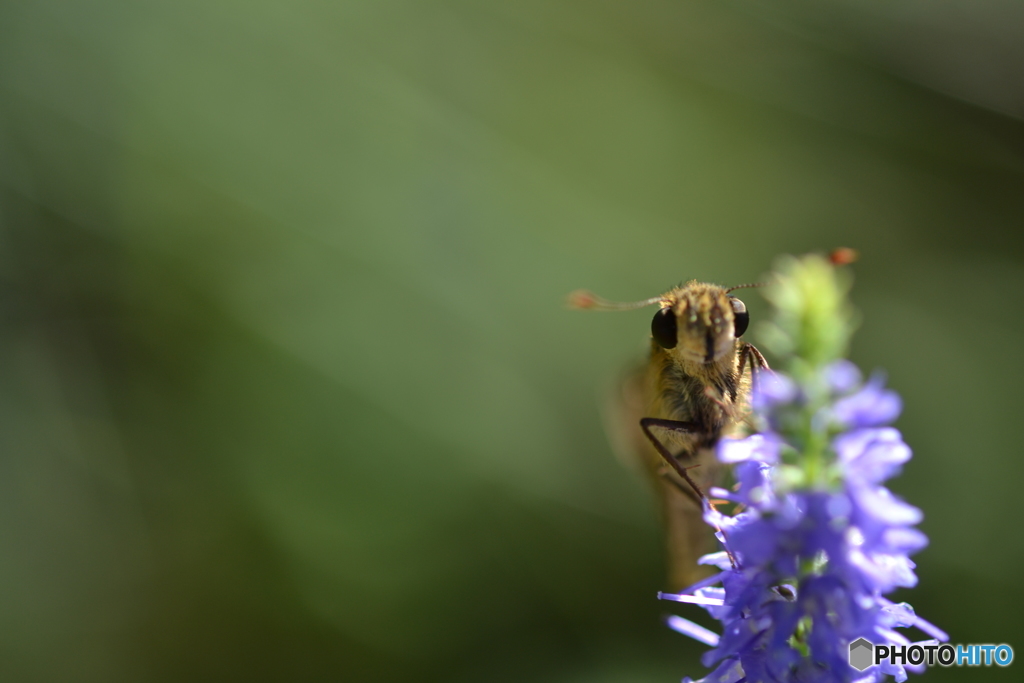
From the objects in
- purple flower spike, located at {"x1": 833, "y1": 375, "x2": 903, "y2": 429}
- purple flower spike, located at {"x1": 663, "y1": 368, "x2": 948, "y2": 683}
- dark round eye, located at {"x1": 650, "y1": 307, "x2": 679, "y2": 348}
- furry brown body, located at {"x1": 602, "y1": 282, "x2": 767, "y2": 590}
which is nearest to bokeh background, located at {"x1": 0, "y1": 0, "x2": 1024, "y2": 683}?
furry brown body, located at {"x1": 602, "y1": 282, "x2": 767, "y2": 590}

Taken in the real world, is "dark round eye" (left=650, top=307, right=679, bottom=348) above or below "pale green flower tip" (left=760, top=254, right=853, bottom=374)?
above

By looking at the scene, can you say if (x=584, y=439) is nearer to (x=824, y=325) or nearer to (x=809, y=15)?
(x=809, y=15)

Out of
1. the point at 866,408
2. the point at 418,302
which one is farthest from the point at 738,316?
the point at 418,302

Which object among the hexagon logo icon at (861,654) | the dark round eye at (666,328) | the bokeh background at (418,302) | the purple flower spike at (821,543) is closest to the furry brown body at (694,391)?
the dark round eye at (666,328)

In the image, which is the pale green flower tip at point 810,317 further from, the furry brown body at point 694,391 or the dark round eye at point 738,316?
the dark round eye at point 738,316

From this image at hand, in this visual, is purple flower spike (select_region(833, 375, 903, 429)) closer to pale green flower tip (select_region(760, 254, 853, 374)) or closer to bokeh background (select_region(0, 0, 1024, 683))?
pale green flower tip (select_region(760, 254, 853, 374))

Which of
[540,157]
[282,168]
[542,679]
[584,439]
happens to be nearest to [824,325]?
[542,679]
